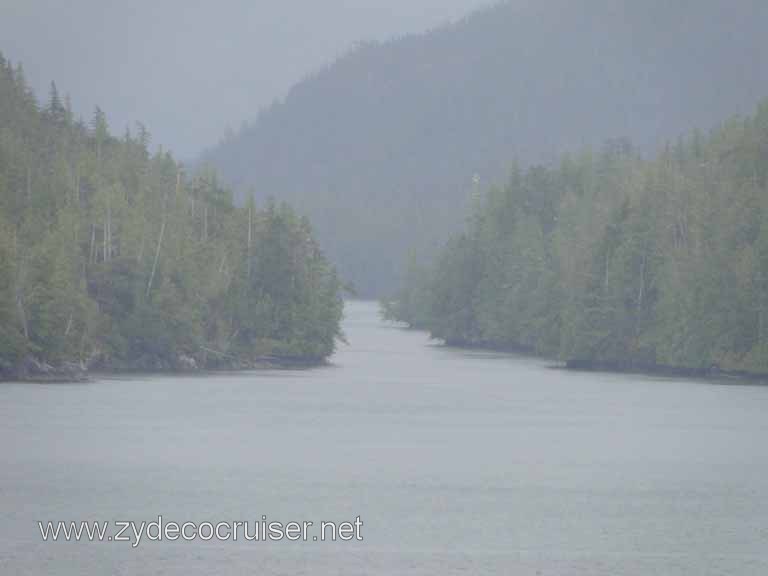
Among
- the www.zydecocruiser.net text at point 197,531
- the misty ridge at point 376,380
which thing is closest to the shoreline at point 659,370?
the misty ridge at point 376,380

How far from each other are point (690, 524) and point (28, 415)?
37741 mm

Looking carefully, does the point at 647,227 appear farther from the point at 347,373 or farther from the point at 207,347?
the point at 207,347

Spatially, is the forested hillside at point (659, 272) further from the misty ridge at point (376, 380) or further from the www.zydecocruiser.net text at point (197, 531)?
the www.zydecocruiser.net text at point (197, 531)

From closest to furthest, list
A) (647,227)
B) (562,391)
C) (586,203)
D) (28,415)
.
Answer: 1. (28,415)
2. (562,391)
3. (647,227)
4. (586,203)

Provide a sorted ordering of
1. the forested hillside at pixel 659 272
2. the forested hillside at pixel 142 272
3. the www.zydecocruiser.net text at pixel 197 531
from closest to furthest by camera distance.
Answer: the www.zydecocruiser.net text at pixel 197 531
the forested hillside at pixel 142 272
the forested hillside at pixel 659 272

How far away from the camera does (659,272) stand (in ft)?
392

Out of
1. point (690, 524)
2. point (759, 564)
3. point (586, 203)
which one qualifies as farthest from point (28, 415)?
point (586, 203)

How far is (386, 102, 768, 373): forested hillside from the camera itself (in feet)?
358

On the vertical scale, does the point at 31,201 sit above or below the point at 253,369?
above

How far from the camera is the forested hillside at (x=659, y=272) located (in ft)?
358

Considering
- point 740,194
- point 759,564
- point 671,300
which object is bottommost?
point 759,564

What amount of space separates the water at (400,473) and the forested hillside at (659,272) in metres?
10.4

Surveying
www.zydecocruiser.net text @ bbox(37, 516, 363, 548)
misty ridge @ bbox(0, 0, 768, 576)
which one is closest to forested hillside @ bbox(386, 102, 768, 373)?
misty ridge @ bbox(0, 0, 768, 576)

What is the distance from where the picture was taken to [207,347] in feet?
375
